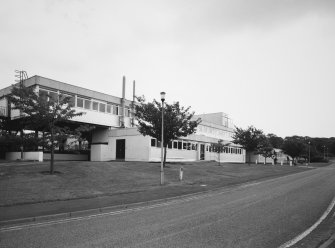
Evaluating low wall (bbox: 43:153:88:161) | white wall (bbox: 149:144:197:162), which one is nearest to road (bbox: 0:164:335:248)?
low wall (bbox: 43:153:88:161)

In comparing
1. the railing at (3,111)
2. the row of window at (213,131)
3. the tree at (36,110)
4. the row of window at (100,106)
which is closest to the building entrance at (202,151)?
the row of window at (213,131)

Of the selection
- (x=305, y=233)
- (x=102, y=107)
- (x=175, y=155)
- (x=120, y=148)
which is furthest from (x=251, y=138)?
(x=305, y=233)

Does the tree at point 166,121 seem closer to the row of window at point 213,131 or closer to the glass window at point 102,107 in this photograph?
the glass window at point 102,107

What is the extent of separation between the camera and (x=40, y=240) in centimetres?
641

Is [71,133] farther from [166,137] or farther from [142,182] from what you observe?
[166,137]

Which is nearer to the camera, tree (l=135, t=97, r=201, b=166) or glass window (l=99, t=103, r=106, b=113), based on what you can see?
tree (l=135, t=97, r=201, b=166)

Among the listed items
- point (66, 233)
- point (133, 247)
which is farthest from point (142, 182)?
point (133, 247)

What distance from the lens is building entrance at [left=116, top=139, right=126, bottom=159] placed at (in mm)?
36656

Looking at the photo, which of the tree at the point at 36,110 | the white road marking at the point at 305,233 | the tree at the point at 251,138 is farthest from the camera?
the tree at the point at 251,138

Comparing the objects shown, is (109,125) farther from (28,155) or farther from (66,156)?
(28,155)

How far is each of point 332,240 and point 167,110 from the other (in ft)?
74.1

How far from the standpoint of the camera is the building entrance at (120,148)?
3666 cm

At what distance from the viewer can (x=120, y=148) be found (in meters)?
36.9

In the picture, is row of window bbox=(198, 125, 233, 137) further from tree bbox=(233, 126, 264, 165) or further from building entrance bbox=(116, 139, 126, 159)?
building entrance bbox=(116, 139, 126, 159)
